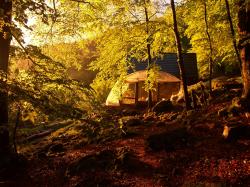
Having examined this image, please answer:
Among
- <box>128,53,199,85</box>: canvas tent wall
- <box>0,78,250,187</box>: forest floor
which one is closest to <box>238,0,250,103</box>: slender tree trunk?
<box>0,78,250,187</box>: forest floor

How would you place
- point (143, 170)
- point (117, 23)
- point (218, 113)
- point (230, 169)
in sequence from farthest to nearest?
point (117, 23), point (218, 113), point (143, 170), point (230, 169)

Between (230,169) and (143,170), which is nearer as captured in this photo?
(230,169)

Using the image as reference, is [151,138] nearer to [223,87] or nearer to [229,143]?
[229,143]

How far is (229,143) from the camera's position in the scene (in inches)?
384

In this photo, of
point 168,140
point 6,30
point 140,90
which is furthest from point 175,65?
point 6,30

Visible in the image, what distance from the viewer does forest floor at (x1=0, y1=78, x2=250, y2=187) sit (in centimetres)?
816

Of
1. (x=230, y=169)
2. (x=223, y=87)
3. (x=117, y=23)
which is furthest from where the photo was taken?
(x=223, y=87)

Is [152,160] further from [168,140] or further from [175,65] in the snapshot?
[175,65]

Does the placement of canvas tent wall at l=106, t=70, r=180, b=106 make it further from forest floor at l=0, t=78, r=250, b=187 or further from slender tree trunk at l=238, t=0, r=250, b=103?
slender tree trunk at l=238, t=0, r=250, b=103

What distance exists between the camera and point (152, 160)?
9969mm

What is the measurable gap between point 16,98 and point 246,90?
30.1 feet

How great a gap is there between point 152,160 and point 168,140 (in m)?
1.19

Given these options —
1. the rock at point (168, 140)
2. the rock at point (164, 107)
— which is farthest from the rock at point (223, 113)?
the rock at point (164, 107)

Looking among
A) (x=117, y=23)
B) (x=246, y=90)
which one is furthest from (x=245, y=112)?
(x=117, y=23)
